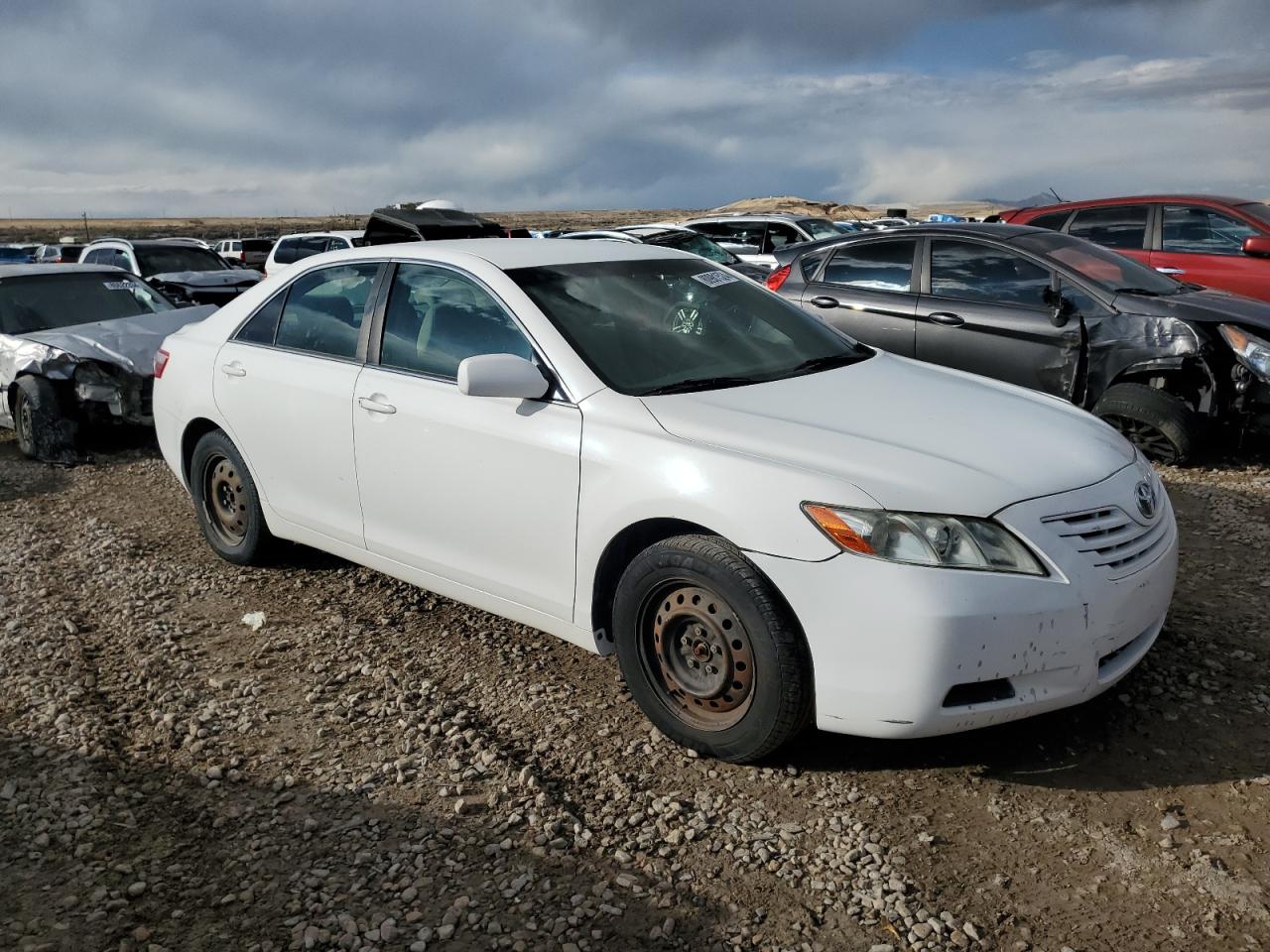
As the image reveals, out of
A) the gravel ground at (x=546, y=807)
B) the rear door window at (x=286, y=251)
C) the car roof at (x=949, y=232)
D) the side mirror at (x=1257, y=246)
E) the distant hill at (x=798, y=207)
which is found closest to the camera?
the gravel ground at (x=546, y=807)

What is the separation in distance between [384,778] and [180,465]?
2831 mm

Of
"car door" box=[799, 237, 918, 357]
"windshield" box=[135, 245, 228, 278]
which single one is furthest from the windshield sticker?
"windshield" box=[135, 245, 228, 278]

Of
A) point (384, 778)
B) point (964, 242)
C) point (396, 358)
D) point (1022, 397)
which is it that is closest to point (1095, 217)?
point (964, 242)

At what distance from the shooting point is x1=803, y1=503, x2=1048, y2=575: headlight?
299 cm

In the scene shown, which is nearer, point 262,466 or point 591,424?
point 591,424

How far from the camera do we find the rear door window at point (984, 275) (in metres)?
7.04

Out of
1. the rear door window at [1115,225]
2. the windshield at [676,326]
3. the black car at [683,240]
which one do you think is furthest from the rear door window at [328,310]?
the black car at [683,240]

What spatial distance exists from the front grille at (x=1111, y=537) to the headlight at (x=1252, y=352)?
12.5 ft

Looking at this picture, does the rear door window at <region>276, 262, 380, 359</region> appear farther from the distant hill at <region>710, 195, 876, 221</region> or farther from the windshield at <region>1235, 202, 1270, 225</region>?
the distant hill at <region>710, 195, 876, 221</region>

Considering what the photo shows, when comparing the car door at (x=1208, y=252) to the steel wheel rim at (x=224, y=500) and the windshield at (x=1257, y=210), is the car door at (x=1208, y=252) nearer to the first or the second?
the windshield at (x=1257, y=210)

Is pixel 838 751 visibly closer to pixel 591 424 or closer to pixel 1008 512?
pixel 1008 512

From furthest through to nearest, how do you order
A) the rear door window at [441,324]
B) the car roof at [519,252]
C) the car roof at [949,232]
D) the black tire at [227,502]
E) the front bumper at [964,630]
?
the car roof at [949,232] < the black tire at [227,502] < the car roof at [519,252] < the rear door window at [441,324] < the front bumper at [964,630]

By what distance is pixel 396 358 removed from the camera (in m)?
4.33

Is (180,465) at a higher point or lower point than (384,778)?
higher
